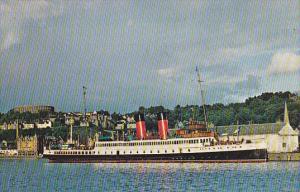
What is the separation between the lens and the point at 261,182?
40.0 meters

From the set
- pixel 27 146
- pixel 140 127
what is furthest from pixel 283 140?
pixel 27 146

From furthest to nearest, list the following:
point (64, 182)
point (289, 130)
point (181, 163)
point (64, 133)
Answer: point (64, 133)
point (289, 130)
point (181, 163)
point (64, 182)

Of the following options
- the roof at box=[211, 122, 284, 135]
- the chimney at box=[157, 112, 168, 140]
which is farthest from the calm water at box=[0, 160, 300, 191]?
the roof at box=[211, 122, 284, 135]

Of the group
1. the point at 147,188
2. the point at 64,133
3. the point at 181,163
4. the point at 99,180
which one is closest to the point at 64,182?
the point at 99,180

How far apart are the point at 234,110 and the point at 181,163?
2463 inches

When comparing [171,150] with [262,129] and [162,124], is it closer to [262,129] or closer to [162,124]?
[162,124]

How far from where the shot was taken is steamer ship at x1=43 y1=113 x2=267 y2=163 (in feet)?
212

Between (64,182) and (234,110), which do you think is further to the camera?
(234,110)

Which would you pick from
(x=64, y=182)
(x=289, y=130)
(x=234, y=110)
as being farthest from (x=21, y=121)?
(x=64, y=182)

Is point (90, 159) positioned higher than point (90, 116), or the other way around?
point (90, 116)

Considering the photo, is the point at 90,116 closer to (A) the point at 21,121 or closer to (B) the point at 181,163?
(A) the point at 21,121

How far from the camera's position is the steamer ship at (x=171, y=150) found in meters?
64.8

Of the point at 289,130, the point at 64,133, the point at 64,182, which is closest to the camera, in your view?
the point at 64,182

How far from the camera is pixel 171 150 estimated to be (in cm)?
7012
